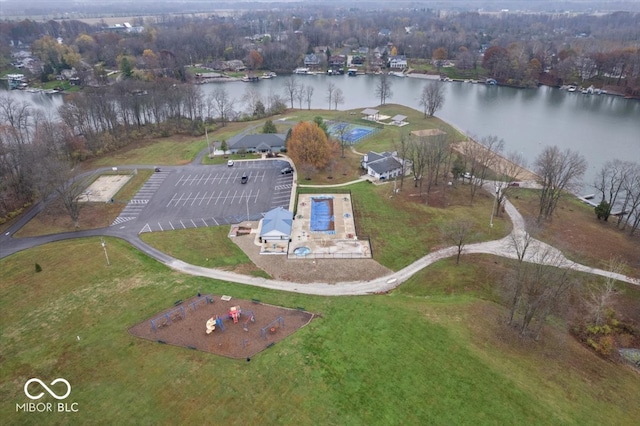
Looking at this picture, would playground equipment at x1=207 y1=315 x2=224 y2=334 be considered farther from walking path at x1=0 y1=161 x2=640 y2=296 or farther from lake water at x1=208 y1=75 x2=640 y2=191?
lake water at x1=208 y1=75 x2=640 y2=191

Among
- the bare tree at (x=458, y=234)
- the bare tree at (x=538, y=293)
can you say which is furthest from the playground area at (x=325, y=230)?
the bare tree at (x=538, y=293)

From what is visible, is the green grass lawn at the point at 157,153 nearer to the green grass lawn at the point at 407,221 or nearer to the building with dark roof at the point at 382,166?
the green grass lawn at the point at 407,221

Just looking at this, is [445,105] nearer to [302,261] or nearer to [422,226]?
[422,226]

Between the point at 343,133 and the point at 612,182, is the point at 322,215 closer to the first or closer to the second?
the point at 343,133

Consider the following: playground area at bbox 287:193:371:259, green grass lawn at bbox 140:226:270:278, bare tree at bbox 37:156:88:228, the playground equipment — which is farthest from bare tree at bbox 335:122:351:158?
the playground equipment

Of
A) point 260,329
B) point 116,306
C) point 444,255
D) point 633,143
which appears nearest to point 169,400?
point 260,329

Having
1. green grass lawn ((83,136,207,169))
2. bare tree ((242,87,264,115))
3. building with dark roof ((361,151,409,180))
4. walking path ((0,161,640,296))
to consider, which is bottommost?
walking path ((0,161,640,296))
